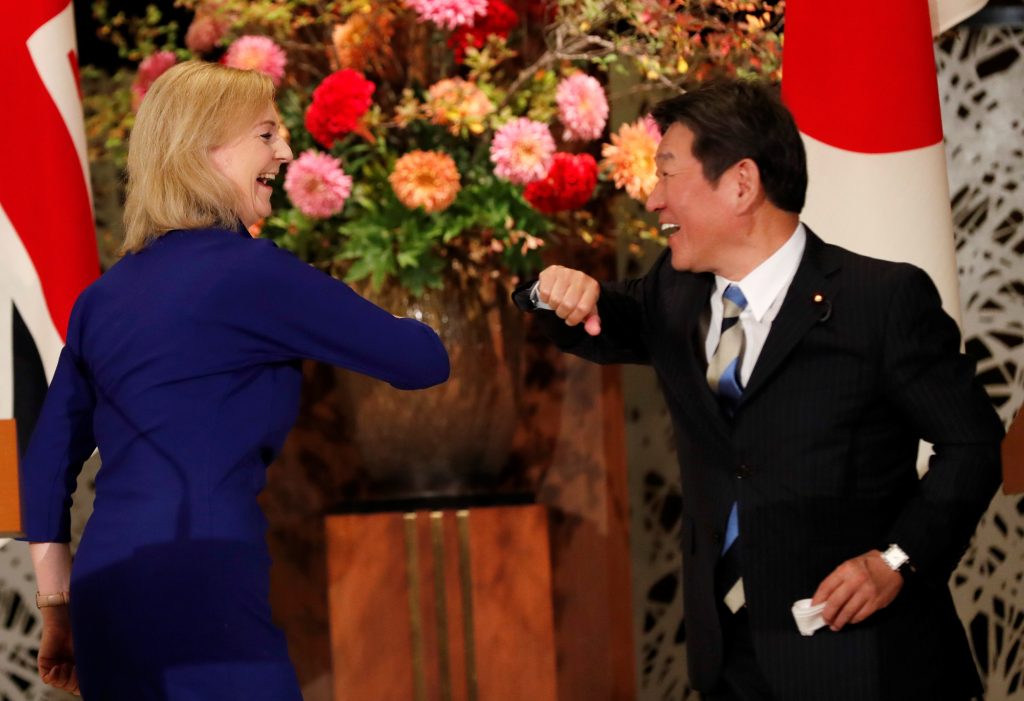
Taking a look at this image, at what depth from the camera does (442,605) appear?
8.82 ft

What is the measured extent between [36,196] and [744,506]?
1.51 meters

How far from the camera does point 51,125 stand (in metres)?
2.49

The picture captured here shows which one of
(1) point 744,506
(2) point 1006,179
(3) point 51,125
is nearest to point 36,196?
(3) point 51,125

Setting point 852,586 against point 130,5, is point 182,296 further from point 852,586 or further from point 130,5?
point 130,5

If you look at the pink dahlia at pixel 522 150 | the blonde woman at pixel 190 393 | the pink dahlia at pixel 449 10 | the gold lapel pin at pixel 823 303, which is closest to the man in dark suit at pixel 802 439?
the gold lapel pin at pixel 823 303

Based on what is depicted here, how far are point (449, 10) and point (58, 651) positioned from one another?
1377mm

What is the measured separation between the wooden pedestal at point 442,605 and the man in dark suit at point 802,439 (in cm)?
78

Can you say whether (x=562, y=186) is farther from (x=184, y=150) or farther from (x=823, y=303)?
(x=184, y=150)

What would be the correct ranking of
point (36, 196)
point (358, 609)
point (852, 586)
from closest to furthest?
1. point (852, 586)
2. point (36, 196)
3. point (358, 609)

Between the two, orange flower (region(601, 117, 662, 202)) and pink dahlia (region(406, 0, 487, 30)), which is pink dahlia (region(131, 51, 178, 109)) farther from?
orange flower (region(601, 117, 662, 202))

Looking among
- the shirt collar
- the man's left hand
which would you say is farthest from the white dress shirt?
the man's left hand

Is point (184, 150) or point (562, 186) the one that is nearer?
Answer: point (184, 150)

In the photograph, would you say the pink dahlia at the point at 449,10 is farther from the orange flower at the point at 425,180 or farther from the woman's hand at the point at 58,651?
the woman's hand at the point at 58,651

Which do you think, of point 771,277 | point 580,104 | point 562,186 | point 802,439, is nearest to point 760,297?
point 771,277
